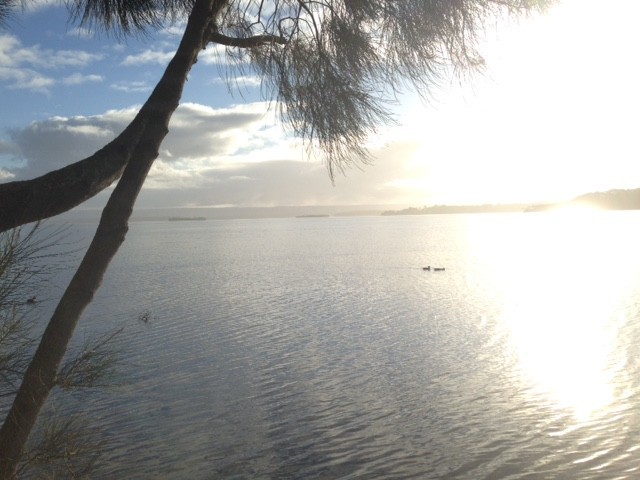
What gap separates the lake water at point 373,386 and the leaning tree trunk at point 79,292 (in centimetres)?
466

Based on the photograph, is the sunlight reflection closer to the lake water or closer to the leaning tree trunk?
the lake water

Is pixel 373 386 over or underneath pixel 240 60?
underneath

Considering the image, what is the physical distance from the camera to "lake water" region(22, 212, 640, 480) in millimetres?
8195

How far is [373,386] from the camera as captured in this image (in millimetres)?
11562

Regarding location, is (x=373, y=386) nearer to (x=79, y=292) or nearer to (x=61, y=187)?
(x=79, y=292)

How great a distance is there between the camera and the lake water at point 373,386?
26.9ft

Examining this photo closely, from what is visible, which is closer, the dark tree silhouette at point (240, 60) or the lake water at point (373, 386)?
the dark tree silhouette at point (240, 60)

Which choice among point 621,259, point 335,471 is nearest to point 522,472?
point 335,471

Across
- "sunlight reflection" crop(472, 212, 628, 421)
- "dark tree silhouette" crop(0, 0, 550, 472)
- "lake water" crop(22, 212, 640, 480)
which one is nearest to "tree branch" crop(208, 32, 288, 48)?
"dark tree silhouette" crop(0, 0, 550, 472)

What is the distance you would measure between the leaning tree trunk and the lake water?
4.66m

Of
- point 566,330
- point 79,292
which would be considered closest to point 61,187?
point 79,292

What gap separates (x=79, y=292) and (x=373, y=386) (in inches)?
345

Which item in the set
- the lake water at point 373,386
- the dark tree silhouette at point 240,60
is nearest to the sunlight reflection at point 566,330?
the lake water at point 373,386

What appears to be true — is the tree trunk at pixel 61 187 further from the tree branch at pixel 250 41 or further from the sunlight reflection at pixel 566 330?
the sunlight reflection at pixel 566 330
